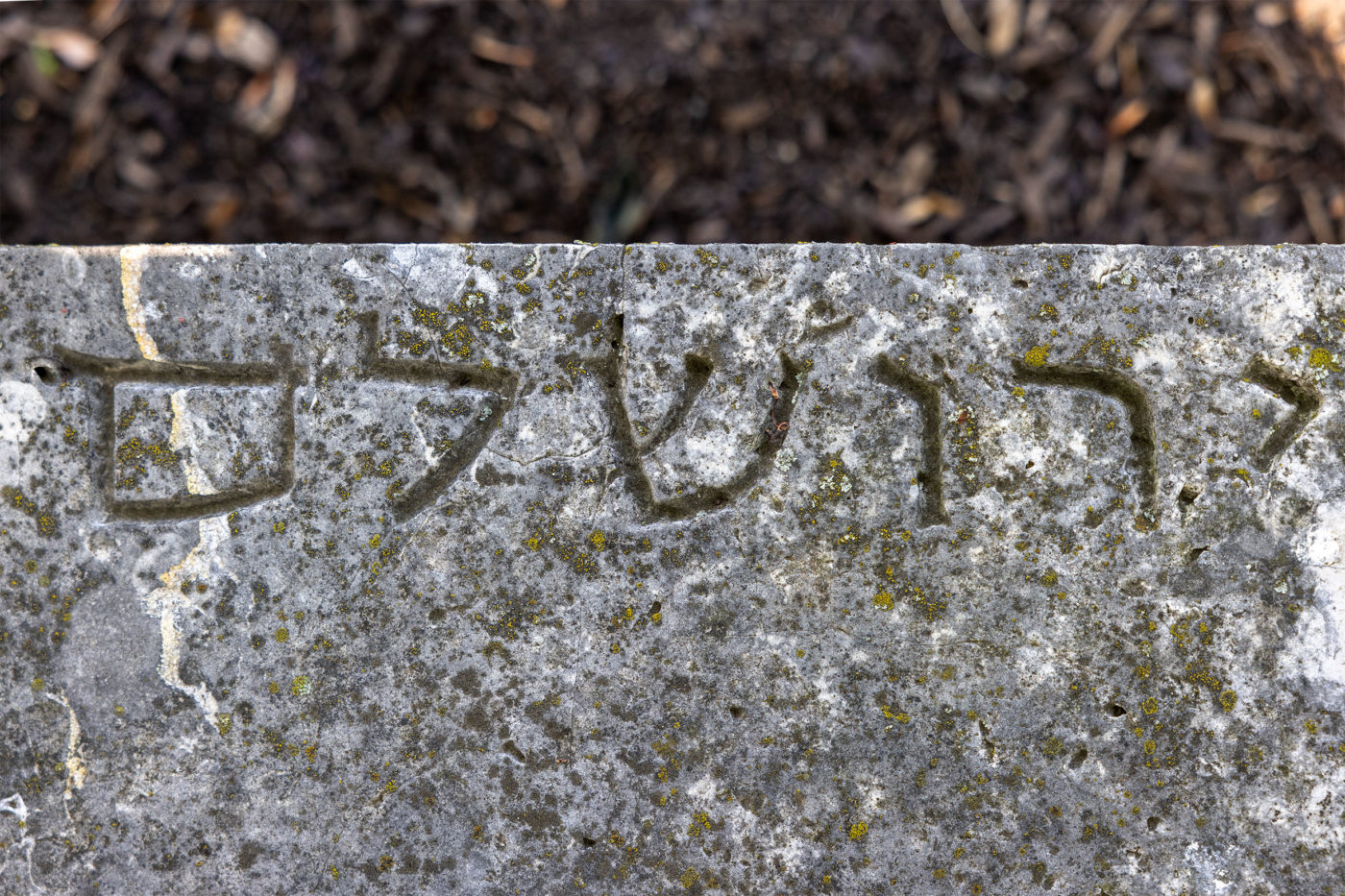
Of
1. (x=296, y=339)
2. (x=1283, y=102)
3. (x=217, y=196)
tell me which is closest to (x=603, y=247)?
(x=296, y=339)

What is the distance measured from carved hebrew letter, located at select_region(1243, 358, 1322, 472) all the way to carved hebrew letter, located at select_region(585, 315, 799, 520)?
26.2 inches

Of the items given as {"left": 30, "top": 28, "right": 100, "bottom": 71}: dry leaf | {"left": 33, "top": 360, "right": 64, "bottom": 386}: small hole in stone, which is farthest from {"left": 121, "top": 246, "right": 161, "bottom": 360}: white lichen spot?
{"left": 30, "top": 28, "right": 100, "bottom": 71}: dry leaf

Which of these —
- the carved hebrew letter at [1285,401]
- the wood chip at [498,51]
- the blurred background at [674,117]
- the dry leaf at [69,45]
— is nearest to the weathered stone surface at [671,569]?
the carved hebrew letter at [1285,401]

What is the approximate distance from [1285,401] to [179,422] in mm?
1624

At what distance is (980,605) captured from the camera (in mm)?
1300

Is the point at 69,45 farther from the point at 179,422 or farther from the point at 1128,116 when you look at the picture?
the point at 1128,116

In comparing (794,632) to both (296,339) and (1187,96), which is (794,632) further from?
(1187,96)

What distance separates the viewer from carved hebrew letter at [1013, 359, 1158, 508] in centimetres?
129

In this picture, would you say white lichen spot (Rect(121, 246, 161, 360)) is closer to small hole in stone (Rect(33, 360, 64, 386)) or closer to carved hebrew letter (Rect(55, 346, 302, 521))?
carved hebrew letter (Rect(55, 346, 302, 521))

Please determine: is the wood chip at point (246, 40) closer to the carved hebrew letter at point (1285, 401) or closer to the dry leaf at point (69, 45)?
the dry leaf at point (69, 45)

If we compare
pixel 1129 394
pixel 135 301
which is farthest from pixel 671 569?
pixel 135 301

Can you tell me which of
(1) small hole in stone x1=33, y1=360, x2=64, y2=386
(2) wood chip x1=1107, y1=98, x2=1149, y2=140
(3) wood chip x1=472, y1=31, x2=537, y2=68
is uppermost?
(3) wood chip x1=472, y1=31, x2=537, y2=68

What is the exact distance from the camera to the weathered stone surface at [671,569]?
4.22 ft

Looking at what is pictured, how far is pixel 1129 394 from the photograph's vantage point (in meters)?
1.30
